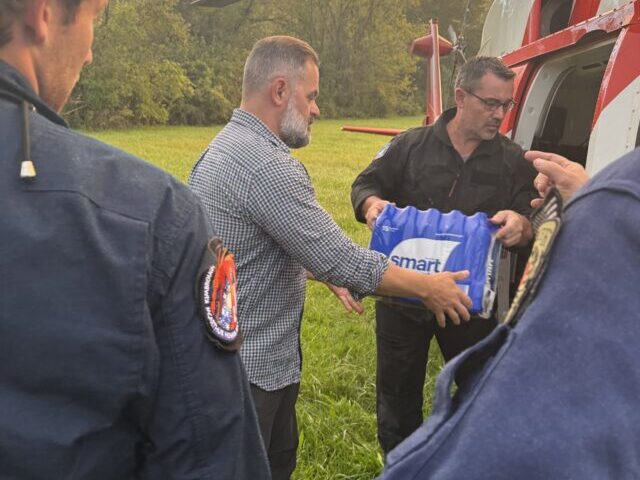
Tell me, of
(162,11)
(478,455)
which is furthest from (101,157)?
(162,11)

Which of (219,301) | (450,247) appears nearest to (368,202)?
(450,247)

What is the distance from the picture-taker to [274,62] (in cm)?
231

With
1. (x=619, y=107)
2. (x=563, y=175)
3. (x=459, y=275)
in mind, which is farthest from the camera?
(x=459, y=275)

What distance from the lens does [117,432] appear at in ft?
3.42

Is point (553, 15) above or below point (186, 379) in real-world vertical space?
above

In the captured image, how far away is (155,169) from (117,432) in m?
0.44

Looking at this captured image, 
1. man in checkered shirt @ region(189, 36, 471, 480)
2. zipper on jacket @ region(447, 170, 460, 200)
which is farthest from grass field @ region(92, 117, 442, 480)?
zipper on jacket @ region(447, 170, 460, 200)

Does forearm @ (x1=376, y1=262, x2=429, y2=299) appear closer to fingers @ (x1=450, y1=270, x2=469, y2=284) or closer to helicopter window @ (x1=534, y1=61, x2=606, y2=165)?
fingers @ (x1=450, y1=270, x2=469, y2=284)

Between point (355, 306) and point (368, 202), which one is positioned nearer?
point (355, 306)

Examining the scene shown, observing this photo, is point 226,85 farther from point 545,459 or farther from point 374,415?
point 545,459

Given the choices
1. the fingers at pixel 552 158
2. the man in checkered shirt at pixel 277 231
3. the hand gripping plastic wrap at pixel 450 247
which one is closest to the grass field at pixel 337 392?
the man in checkered shirt at pixel 277 231

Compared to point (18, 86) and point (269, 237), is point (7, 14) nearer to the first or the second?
point (18, 86)

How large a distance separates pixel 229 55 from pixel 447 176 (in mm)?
33931

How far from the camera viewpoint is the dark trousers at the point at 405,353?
3055 millimetres
